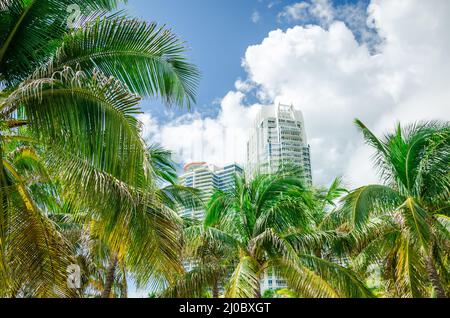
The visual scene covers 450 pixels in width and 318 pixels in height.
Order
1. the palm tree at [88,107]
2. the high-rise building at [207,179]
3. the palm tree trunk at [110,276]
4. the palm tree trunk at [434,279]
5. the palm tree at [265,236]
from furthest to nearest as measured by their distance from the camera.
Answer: the palm tree trunk at [110,276] → the high-rise building at [207,179] → the palm tree trunk at [434,279] → the palm tree at [265,236] → the palm tree at [88,107]

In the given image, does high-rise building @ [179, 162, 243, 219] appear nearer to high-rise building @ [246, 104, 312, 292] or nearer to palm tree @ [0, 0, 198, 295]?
high-rise building @ [246, 104, 312, 292]

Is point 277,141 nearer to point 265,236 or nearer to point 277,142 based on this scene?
point 277,142

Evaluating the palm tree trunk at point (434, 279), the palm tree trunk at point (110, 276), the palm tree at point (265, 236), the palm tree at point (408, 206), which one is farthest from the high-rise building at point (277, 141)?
the palm tree trunk at point (110, 276)

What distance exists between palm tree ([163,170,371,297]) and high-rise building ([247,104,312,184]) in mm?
391

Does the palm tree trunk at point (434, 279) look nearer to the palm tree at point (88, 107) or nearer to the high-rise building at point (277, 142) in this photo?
the high-rise building at point (277, 142)

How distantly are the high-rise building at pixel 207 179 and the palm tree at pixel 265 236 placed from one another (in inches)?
9.6

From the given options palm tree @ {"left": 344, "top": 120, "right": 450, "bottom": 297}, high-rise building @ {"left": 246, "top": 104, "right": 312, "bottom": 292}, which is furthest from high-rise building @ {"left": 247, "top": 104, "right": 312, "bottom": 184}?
palm tree @ {"left": 344, "top": 120, "right": 450, "bottom": 297}

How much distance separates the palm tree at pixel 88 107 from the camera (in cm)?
351

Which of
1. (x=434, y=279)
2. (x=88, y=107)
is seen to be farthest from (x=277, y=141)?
(x=88, y=107)

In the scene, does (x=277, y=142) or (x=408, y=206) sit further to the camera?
(x=277, y=142)

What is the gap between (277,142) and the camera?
923 cm

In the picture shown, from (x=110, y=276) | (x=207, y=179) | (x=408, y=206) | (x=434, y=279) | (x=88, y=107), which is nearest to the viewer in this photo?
(x=88, y=107)

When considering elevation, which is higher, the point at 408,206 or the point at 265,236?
the point at 408,206

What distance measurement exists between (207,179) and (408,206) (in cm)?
468
